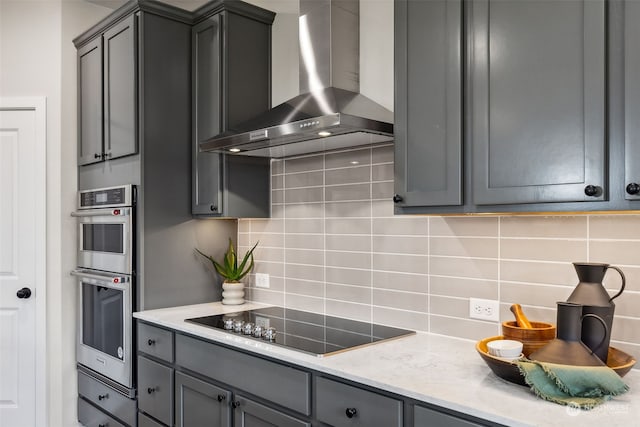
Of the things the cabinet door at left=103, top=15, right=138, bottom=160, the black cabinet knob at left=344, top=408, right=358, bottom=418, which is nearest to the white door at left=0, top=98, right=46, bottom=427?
the cabinet door at left=103, top=15, right=138, bottom=160

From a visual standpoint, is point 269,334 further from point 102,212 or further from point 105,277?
point 102,212

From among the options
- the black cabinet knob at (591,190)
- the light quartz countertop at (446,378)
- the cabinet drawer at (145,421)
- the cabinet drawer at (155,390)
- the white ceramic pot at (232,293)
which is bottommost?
the cabinet drawer at (145,421)

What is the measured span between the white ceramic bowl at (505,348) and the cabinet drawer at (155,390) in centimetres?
160

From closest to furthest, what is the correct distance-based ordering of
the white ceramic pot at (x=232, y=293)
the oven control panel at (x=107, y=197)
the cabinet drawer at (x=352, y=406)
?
the cabinet drawer at (x=352, y=406)
the oven control panel at (x=107, y=197)
the white ceramic pot at (x=232, y=293)

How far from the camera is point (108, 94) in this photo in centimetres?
306

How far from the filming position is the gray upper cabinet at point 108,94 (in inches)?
113

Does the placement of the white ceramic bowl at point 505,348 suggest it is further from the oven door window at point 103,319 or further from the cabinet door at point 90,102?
the cabinet door at point 90,102

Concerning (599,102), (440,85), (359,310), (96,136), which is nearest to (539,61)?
(599,102)

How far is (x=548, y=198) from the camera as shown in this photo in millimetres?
1537

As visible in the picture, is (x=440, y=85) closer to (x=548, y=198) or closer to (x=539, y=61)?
(x=539, y=61)

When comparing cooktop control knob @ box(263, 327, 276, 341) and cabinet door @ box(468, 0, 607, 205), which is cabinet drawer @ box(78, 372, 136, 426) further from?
cabinet door @ box(468, 0, 607, 205)

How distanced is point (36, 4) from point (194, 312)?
2.24 m

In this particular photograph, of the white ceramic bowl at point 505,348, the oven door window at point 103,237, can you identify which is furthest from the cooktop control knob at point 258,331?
the oven door window at point 103,237

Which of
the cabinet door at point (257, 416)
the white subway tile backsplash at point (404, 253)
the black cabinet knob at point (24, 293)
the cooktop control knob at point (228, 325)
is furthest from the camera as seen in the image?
the black cabinet knob at point (24, 293)
